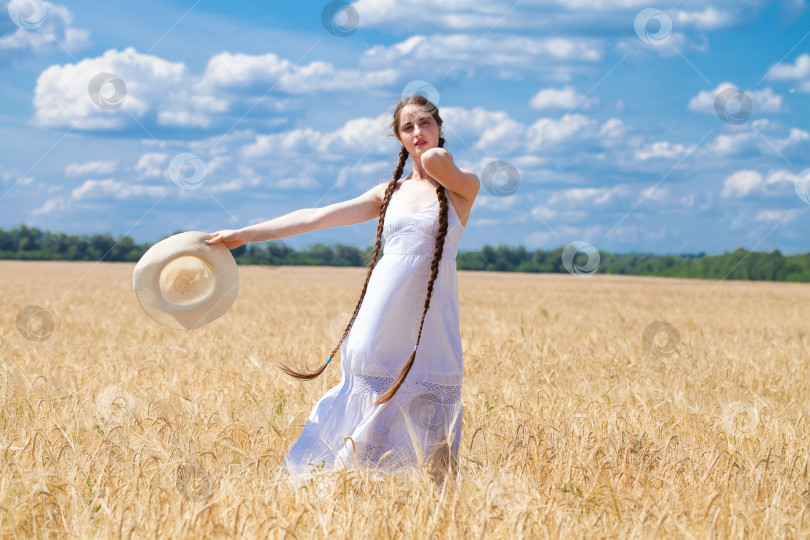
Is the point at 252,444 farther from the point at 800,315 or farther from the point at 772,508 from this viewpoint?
the point at 800,315

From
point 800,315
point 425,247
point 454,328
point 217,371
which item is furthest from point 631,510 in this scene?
point 800,315

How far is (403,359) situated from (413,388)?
5.4 inches

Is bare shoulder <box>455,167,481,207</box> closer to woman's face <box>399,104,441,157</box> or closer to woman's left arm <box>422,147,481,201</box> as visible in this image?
woman's left arm <box>422,147,481,201</box>

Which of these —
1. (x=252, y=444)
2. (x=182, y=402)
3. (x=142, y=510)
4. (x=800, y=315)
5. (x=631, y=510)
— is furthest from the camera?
(x=800, y=315)

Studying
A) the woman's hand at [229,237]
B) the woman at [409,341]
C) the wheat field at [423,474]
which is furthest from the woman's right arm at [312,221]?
the wheat field at [423,474]

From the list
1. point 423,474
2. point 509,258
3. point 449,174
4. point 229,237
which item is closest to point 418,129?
point 449,174

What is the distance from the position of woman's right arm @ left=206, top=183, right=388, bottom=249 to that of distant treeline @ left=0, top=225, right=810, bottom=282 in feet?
200

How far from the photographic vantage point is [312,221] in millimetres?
3963

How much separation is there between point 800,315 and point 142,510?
1815cm

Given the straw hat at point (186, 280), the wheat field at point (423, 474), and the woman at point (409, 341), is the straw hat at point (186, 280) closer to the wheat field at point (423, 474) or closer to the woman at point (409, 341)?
the wheat field at point (423, 474)

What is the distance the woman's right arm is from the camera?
398cm

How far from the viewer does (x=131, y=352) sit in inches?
302

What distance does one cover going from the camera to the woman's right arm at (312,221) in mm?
3977

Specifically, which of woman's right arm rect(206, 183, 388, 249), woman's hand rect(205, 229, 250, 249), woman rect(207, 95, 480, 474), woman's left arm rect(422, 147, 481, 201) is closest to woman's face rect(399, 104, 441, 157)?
woman rect(207, 95, 480, 474)
